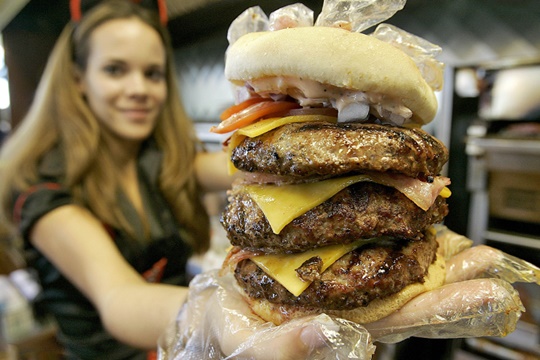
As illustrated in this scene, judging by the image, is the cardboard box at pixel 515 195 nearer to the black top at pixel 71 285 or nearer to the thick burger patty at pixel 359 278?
the thick burger patty at pixel 359 278

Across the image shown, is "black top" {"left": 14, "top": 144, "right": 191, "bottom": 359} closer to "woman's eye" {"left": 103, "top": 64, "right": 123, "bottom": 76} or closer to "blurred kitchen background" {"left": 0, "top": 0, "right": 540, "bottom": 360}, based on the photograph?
"woman's eye" {"left": 103, "top": 64, "right": 123, "bottom": 76}

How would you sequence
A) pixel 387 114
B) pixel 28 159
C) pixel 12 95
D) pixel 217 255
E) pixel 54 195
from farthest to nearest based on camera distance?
pixel 12 95, pixel 217 255, pixel 28 159, pixel 54 195, pixel 387 114

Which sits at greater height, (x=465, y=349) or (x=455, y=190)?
(x=455, y=190)

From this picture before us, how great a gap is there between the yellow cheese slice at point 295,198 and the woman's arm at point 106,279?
0.57 m

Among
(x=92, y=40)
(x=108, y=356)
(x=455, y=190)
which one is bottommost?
(x=108, y=356)

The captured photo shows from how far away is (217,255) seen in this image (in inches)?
127

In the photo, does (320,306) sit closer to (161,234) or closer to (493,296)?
(493,296)

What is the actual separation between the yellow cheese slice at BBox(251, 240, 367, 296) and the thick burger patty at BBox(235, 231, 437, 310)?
0.02 metres

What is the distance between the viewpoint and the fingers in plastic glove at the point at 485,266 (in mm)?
956

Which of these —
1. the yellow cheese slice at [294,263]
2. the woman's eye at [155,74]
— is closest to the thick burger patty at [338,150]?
the yellow cheese slice at [294,263]

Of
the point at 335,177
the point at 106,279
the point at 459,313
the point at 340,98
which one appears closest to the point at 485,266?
the point at 459,313

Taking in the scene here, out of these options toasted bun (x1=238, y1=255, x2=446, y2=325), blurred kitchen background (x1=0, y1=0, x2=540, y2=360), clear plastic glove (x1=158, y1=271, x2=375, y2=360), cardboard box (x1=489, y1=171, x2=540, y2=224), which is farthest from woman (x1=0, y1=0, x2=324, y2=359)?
cardboard box (x1=489, y1=171, x2=540, y2=224)

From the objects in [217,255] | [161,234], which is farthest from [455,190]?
[161,234]

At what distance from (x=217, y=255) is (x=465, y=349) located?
2.11m
